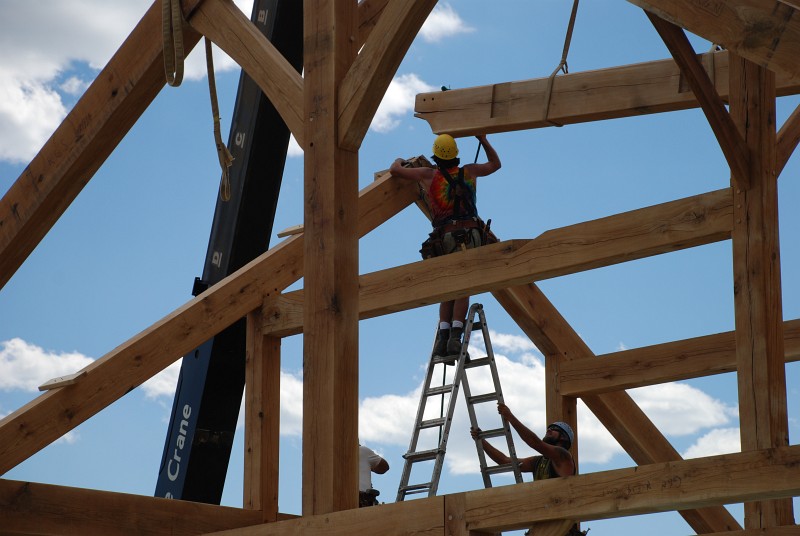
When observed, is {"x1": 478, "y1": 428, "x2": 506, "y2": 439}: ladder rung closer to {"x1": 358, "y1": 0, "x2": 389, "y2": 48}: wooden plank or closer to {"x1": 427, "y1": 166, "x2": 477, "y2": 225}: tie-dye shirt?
{"x1": 427, "y1": 166, "x2": 477, "y2": 225}: tie-dye shirt

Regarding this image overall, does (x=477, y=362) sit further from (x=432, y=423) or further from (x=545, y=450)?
(x=545, y=450)

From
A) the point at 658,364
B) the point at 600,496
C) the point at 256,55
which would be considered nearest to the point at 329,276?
the point at 256,55

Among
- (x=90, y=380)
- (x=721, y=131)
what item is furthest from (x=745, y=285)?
(x=90, y=380)

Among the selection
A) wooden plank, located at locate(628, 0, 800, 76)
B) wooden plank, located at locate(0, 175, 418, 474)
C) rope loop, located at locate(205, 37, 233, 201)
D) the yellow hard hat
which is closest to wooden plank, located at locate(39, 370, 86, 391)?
wooden plank, located at locate(0, 175, 418, 474)

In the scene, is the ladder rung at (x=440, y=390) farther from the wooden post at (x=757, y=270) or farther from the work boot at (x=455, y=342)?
the wooden post at (x=757, y=270)

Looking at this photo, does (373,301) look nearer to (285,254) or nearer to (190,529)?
(285,254)

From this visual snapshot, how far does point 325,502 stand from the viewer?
5.32 meters

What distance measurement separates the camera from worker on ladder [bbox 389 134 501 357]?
30.1ft

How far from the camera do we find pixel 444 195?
932 centimetres

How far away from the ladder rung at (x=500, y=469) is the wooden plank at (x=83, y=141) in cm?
354

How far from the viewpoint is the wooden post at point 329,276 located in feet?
17.6

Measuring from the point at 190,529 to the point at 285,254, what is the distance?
2.62 m

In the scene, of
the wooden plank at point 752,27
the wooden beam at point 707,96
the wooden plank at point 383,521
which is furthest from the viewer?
the wooden beam at point 707,96

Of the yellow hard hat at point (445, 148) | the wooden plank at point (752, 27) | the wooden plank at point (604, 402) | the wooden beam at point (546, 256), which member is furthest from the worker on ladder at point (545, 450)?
the wooden plank at point (752, 27)
